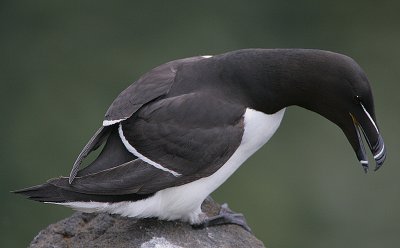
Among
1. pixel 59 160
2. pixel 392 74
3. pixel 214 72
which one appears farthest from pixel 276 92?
pixel 392 74

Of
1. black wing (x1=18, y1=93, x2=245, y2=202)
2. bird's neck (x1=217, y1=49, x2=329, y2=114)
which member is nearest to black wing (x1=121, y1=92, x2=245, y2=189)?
black wing (x1=18, y1=93, x2=245, y2=202)

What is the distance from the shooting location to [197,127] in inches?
208

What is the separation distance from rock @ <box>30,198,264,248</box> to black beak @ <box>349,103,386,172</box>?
0.84 metres

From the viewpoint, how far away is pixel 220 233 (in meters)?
5.68

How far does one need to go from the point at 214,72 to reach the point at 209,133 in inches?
15.3

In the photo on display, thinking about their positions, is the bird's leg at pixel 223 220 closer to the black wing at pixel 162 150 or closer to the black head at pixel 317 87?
the black wing at pixel 162 150

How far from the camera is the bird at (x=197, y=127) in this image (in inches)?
204

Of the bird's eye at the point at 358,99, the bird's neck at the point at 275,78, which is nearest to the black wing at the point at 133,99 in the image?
the bird's neck at the point at 275,78

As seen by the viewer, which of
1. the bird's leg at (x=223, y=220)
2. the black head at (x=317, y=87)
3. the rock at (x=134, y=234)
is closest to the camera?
the black head at (x=317, y=87)

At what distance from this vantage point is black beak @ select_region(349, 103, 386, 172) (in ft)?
17.1

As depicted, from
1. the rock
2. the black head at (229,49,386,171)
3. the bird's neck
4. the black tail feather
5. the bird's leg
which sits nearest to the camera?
the black tail feather

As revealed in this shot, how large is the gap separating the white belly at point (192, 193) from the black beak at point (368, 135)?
1.50ft

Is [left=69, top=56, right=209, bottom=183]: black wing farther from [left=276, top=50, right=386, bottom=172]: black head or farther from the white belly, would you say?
[left=276, top=50, right=386, bottom=172]: black head

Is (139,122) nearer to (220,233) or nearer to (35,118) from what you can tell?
(220,233)
